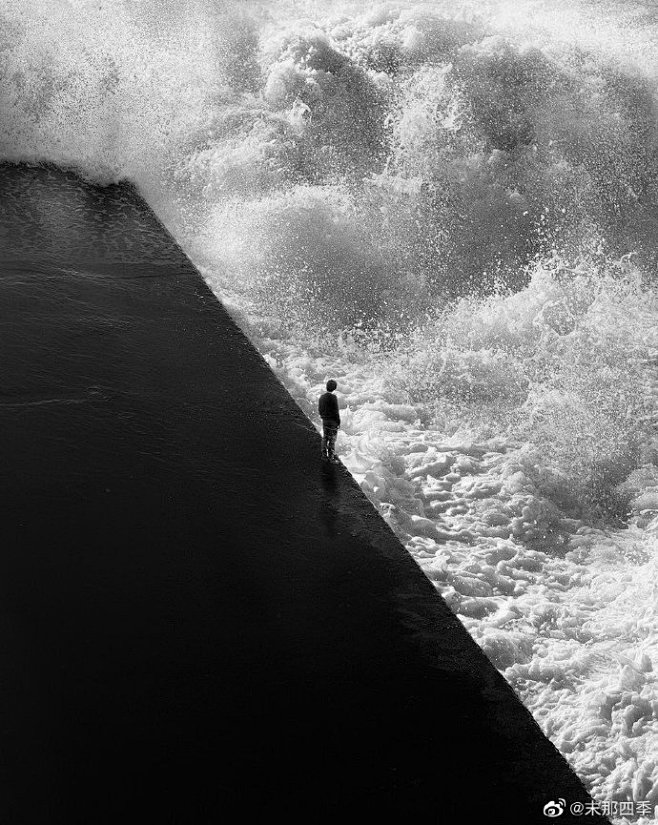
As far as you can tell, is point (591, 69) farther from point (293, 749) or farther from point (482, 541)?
point (293, 749)

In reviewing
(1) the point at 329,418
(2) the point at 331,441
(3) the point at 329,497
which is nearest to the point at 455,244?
(2) the point at 331,441

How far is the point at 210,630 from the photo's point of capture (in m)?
6.70

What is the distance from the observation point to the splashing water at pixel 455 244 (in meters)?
7.78

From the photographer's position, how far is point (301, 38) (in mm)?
18203

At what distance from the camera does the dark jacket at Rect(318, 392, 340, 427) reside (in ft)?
27.4

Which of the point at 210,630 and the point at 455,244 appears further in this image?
the point at 455,244

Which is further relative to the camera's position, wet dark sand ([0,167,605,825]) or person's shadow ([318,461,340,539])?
person's shadow ([318,461,340,539])

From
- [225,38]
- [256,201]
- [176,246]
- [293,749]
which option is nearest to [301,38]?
[225,38]

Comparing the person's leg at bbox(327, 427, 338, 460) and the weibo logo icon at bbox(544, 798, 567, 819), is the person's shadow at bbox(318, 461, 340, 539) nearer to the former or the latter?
the person's leg at bbox(327, 427, 338, 460)

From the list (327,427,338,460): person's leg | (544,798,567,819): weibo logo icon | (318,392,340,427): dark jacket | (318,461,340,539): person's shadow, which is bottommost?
(544,798,567,819): weibo logo icon

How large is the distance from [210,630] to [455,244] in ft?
29.1

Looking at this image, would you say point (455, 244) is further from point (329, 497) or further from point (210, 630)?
point (210, 630)

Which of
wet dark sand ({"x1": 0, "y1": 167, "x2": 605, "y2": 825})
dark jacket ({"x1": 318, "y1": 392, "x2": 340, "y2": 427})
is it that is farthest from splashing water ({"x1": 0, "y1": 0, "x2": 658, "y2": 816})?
dark jacket ({"x1": 318, "y1": 392, "x2": 340, "y2": 427})

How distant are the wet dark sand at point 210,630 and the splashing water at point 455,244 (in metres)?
0.60
